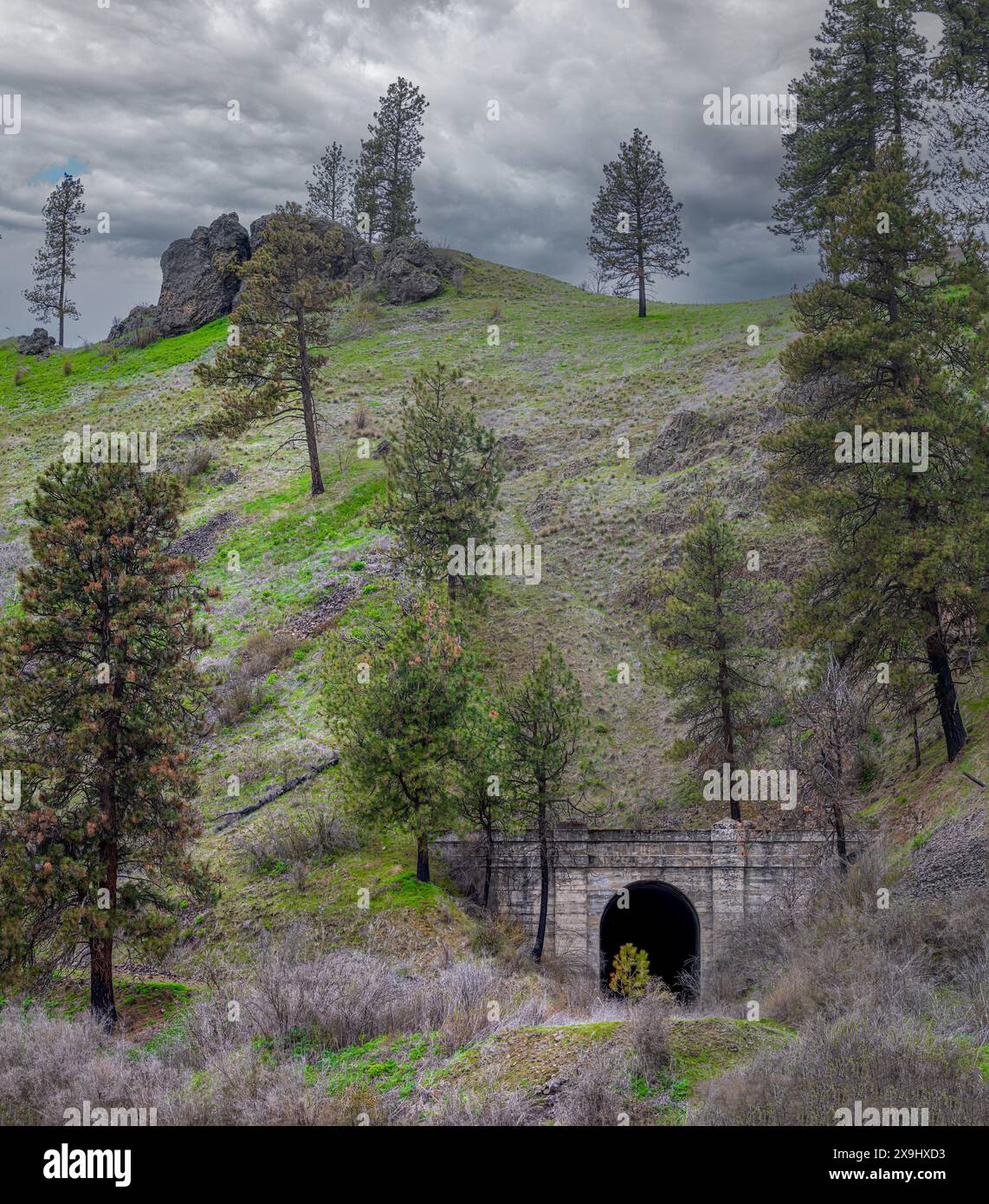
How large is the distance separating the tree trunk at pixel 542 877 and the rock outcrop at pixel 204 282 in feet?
234

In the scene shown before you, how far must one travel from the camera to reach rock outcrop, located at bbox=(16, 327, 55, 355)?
279ft

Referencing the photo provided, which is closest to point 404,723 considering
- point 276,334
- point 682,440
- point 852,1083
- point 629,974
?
point 629,974

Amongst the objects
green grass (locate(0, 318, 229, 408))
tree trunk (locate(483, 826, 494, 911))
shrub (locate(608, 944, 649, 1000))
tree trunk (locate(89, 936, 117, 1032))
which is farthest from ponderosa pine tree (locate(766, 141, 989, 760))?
green grass (locate(0, 318, 229, 408))

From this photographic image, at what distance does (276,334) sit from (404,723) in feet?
106

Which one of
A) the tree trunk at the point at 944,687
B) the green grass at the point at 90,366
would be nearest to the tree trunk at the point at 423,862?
the tree trunk at the point at 944,687

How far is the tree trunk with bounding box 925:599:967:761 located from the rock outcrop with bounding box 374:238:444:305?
66436mm

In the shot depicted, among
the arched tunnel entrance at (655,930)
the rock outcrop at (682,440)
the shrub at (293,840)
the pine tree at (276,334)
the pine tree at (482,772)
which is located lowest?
the arched tunnel entrance at (655,930)

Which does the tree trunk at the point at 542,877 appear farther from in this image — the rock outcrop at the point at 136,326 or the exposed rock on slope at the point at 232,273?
the rock outcrop at the point at 136,326

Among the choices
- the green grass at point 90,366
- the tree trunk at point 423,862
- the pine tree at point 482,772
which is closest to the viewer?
the tree trunk at point 423,862

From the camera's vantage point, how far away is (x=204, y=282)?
270 feet

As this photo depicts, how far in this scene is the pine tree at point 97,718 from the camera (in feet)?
53.0

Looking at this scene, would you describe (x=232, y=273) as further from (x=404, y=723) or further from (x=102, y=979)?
(x=102, y=979)

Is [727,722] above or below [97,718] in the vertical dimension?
below
